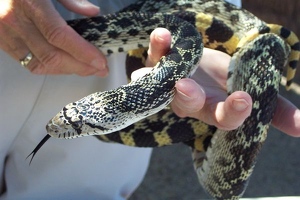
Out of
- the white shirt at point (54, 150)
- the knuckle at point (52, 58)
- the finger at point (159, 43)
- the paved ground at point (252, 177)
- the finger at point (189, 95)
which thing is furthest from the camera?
the paved ground at point (252, 177)

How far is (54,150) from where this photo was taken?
1873mm

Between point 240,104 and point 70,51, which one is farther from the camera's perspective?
point 70,51

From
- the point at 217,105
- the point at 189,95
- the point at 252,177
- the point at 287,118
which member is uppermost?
the point at 189,95

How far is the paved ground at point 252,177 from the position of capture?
2980mm

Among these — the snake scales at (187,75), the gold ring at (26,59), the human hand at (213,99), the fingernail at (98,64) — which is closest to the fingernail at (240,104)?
the human hand at (213,99)

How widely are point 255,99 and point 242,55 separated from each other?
13cm

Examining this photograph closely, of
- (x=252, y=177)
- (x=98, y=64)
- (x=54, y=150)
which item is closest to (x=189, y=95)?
(x=98, y=64)

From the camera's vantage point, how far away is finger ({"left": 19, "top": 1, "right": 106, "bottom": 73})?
4.80 feet

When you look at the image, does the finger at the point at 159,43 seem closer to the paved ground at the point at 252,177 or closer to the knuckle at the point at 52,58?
the knuckle at the point at 52,58

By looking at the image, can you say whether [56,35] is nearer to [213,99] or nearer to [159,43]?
[159,43]

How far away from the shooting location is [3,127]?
1.79 m

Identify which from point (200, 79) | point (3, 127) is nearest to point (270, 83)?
point (200, 79)

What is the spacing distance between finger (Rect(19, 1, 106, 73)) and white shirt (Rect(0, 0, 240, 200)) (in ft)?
0.61

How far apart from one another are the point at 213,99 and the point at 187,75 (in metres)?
0.12
